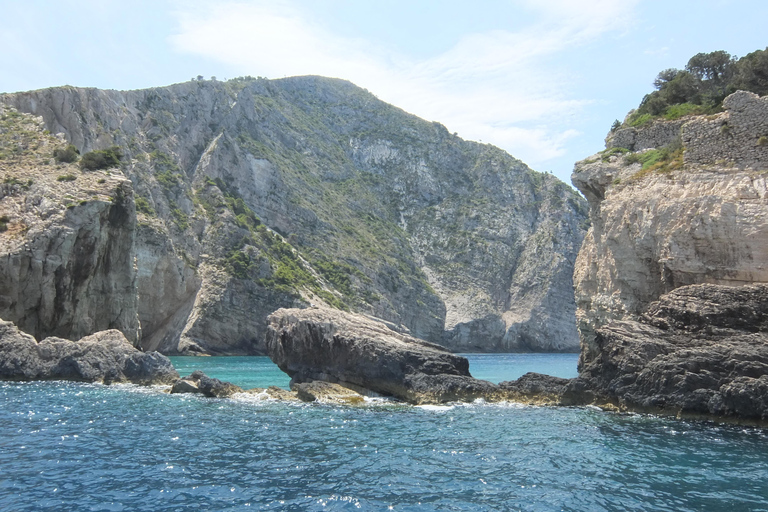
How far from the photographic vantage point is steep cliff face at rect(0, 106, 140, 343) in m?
32.5

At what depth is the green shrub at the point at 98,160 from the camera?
40.4m

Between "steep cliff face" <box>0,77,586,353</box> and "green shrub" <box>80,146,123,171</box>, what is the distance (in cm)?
1431

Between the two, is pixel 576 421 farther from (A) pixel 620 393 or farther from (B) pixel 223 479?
(B) pixel 223 479

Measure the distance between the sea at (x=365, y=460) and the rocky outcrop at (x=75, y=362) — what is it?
6196 mm

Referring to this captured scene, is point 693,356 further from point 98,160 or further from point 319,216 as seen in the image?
point 319,216

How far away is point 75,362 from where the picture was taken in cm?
2708

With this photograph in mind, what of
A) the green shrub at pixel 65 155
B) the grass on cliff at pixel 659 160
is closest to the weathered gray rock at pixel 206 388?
the grass on cliff at pixel 659 160

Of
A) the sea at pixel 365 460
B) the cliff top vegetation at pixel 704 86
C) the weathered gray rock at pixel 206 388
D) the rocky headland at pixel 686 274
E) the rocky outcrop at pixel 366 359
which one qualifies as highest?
the cliff top vegetation at pixel 704 86

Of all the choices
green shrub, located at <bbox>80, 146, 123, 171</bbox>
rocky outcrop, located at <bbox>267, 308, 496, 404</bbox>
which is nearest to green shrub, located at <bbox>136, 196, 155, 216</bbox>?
green shrub, located at <bbox>80, 146, 123, 171</bbox>

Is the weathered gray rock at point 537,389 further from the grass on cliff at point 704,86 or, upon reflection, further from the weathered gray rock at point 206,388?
the grass on cliff at point 704,86

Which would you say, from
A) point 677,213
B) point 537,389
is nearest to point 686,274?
point 677,213

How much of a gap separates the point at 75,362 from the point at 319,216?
63999mm

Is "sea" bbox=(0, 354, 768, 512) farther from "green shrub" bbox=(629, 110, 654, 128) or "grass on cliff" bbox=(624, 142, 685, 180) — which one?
"green shrub" bbox=(629, 110, 654, 128)

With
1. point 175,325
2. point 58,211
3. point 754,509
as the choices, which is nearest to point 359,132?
point 175,325
